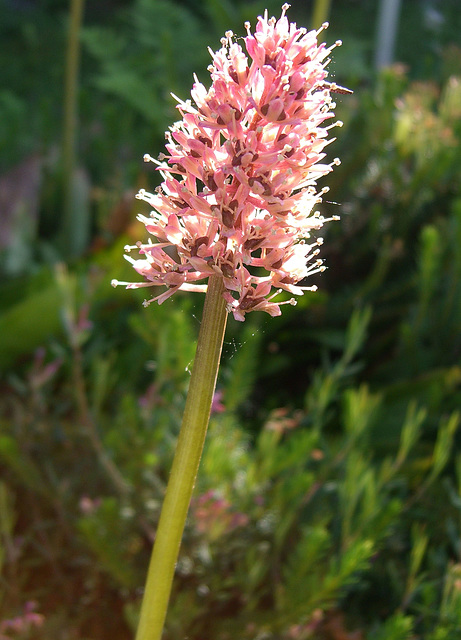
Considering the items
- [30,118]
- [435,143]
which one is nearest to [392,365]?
[435,143]

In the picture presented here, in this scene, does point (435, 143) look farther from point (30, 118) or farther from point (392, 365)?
point (30, 118)

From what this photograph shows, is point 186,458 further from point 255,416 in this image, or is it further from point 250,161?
point 255,416

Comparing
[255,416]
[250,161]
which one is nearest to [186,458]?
[250,161]

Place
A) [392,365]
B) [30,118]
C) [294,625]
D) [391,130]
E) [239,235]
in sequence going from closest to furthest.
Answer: [239,235], [294,625], [392,365], [391,130], [30,118]

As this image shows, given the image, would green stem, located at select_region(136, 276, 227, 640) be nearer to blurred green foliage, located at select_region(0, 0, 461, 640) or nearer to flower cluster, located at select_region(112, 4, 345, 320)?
flower cluster, located at select_region(112, 4, 345, 320)

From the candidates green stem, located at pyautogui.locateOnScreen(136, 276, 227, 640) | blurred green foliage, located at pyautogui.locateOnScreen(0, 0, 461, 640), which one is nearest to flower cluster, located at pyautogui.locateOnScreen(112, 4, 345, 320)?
green stem, located at pyautogui.locateOnScreen(136, 276, 227, 640)
